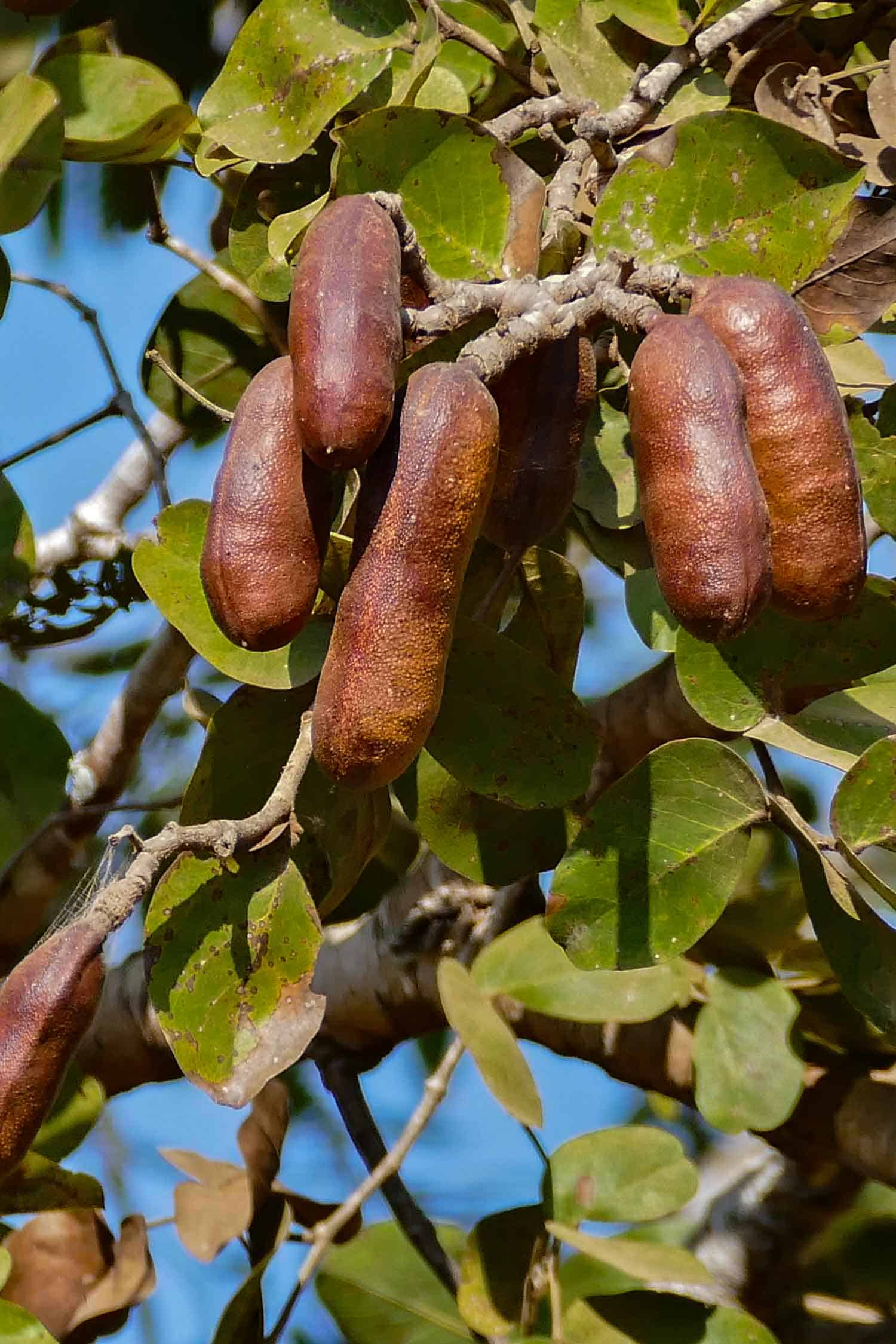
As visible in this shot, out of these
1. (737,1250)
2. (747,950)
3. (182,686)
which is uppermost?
(182,686)

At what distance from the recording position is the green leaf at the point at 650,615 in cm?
76

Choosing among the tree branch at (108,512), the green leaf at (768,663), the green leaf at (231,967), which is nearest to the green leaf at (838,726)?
the green leaf at (768,663)

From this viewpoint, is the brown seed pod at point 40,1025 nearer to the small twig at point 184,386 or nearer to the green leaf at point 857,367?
the small twig at point 184,386

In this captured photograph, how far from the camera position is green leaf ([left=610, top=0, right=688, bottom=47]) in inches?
30.4

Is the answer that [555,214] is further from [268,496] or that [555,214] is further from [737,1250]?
[737,1250]

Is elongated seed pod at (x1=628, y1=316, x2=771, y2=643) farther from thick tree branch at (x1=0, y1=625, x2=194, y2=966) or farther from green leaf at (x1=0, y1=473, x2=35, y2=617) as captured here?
thick tree branch at (x1=0, y1=625, x2=194, y2=966)

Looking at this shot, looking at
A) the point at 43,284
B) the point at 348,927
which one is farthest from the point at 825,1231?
the point at 43,284

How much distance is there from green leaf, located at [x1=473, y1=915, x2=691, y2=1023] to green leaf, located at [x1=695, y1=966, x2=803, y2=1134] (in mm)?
39

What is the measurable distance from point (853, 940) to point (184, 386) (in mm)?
451

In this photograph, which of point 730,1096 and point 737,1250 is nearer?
point 730,1096

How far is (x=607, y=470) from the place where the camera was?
2.56ft

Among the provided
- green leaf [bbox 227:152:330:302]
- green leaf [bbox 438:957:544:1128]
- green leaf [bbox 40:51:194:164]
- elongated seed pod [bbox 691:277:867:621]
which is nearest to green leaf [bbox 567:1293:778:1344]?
green leaf [bbox 438:957:544:1128]

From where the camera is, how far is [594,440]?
781mm

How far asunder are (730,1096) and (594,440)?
39 centimetres
